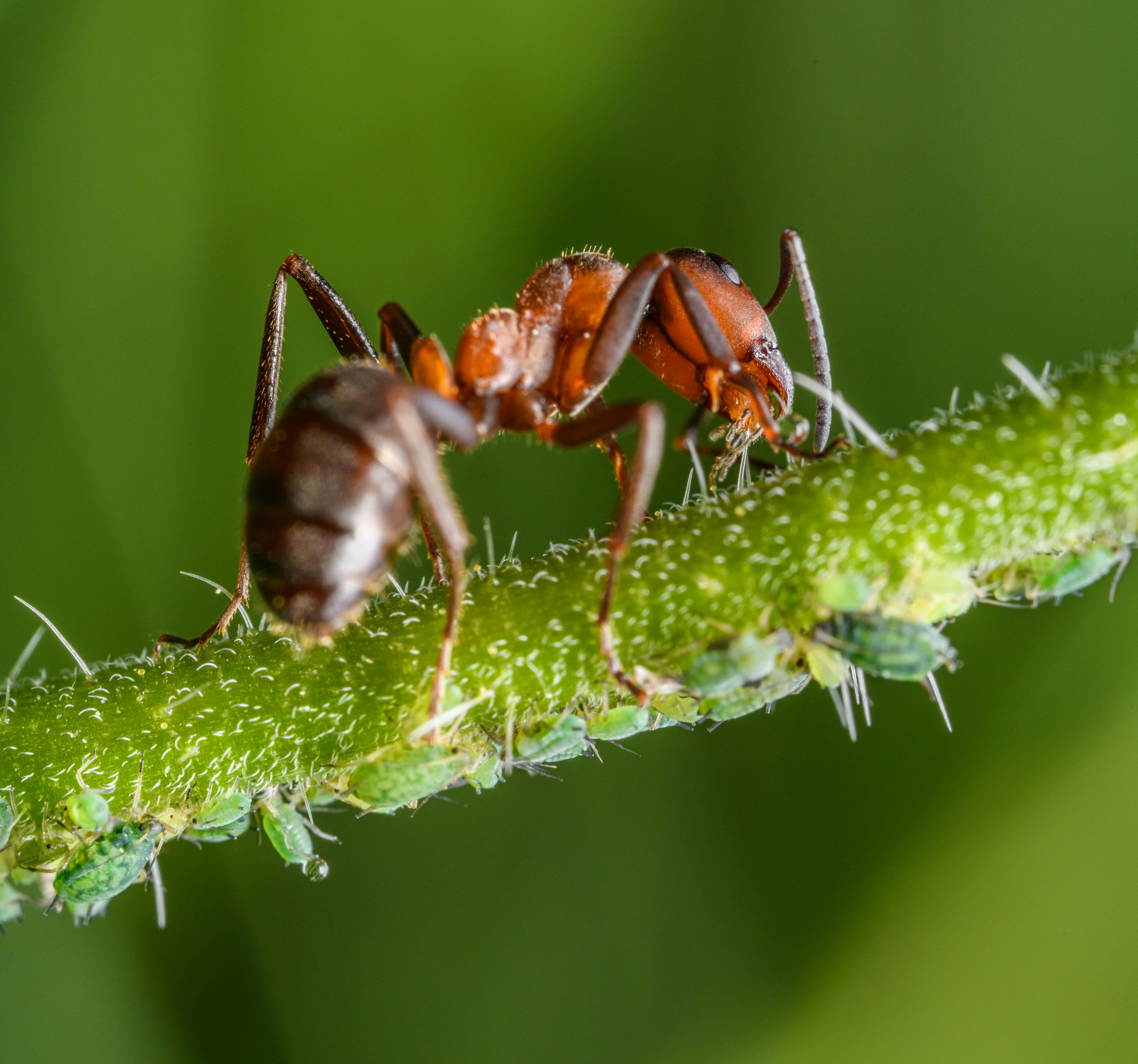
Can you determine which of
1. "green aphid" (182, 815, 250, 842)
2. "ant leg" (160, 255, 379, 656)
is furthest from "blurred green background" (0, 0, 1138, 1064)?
"green aphid" (182, 815, 250, 842)

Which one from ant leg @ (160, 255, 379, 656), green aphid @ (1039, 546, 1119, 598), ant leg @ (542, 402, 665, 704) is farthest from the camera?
ant leg @ (160, 255, 379, 656)

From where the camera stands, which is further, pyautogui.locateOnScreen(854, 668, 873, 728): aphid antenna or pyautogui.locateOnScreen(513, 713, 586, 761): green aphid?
pyautogui.locateOnScreen(854, 668, 873, 728): aphid antenna

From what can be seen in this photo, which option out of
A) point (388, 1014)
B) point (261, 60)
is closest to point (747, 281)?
point (261, 60)

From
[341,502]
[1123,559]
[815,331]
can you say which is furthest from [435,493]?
[815,331]

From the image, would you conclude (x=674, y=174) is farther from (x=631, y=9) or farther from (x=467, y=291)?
(x=467, y=291)

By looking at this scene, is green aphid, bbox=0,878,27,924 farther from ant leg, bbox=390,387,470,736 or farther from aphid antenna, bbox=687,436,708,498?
aphid antenna, bbox=687,436,708,498

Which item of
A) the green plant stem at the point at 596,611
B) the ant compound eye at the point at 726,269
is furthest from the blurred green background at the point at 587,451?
the green plant stem at the point at 596,611
